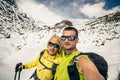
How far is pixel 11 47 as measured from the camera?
14859mm

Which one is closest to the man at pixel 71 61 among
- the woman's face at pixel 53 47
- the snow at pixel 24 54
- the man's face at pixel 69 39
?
the man's face at pixel 69 39

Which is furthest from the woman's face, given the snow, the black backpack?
the snow

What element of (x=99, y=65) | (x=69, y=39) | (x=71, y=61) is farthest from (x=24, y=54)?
(x=99, y=65)

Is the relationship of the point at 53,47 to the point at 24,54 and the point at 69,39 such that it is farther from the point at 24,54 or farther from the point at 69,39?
the point at 24,54

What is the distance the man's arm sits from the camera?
1932 millimetres

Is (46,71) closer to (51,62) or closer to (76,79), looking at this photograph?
(51,62)

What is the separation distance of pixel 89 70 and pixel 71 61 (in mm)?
439

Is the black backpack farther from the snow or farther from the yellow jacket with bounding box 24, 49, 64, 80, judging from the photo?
the snow

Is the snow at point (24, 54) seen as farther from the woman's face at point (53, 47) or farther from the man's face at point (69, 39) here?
the man's face at point (69, 39)

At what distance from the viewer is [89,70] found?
6.43 feet

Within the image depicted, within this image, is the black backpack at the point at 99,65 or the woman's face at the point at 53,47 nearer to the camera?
the black backpack at the point at 99,65

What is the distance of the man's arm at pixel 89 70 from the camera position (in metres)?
1.93

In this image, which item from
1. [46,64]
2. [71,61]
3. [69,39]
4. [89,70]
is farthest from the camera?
[46,64]

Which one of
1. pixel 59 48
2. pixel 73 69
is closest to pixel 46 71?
pixel 59 48
